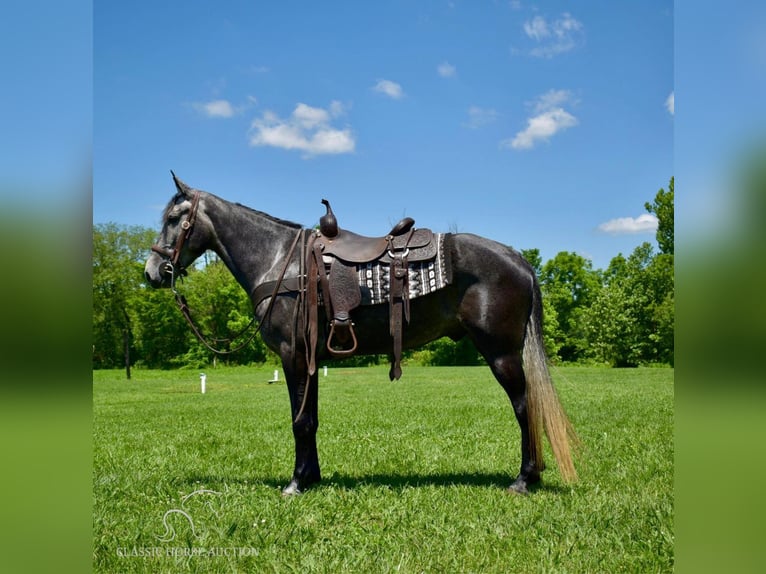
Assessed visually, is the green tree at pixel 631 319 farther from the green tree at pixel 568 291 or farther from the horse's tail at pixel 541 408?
the horse's tail at pixel 541 408

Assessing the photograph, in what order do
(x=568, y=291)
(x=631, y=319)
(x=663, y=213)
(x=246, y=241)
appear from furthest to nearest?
(x=568, y=291) → (x=631, y=319) → (x=663, y=213) → (x=246, y=241)

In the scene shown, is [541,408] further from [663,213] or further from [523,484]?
[663,213]

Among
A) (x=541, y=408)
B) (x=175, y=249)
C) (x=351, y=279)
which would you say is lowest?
(x=541, y=408)

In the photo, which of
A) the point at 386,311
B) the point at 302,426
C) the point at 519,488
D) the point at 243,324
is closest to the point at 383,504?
the point at 302,426

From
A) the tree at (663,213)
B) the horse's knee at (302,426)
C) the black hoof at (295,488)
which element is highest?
the tree at (663,213)

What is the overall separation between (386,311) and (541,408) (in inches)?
67.2

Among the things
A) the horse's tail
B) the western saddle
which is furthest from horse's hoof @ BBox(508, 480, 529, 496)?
the western saddle

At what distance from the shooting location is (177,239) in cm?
534

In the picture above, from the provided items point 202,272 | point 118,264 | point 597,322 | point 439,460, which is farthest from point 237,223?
point 597,322

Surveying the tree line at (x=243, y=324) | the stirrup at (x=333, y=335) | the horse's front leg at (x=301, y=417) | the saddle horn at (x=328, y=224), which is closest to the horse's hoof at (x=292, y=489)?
the horse's front leg at (x=301, y=417)

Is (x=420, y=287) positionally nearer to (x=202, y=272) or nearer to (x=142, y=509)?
(x=142, y=509)

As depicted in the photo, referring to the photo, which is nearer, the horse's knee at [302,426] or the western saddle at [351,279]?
the western saddle at [351,279]

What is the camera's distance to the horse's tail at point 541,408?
4840mm

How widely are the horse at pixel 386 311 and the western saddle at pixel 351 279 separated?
118 millimetres
